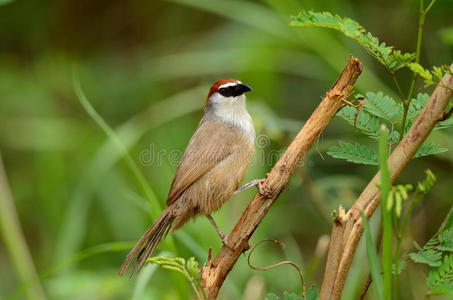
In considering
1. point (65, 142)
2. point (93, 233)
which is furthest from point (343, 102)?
point (65, 142)

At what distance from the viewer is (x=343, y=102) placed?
7.34 feet

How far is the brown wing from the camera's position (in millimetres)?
3393

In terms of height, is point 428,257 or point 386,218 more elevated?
point 386,218

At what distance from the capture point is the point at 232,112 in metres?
3.74

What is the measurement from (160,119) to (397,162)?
3323 millimetres

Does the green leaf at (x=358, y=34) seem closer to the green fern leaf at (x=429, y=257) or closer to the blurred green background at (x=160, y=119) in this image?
the green fern leaf at (x=429, y=257)

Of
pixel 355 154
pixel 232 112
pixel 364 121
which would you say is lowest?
pixel 232 112

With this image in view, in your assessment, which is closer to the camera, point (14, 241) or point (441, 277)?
point (441, 277)

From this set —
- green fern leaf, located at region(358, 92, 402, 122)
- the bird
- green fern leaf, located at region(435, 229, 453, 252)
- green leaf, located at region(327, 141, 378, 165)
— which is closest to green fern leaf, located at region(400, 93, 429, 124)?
green fern leaf, located at region(358, 92, 402, 122)

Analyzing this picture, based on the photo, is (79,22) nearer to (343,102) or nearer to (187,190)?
(187,190)

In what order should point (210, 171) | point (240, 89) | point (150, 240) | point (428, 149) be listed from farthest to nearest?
point (240, 89) < point (210, 171) < point (150, 240) < point (428, 149)

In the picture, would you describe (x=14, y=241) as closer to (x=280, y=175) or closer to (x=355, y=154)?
(x=280, y=175)
